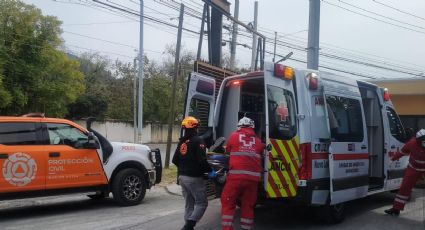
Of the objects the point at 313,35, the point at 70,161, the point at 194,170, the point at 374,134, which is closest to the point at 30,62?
the point at 313,35

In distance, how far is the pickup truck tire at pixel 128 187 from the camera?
9672 mm

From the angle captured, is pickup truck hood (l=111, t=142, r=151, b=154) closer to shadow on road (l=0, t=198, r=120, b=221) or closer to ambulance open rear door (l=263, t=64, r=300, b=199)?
shadow on road (l=0, t=198, r=120, b=221)

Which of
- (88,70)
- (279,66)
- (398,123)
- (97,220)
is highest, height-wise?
(88,70)

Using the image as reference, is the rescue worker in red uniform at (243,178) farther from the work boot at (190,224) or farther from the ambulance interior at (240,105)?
the ambulance interior at (240,105)

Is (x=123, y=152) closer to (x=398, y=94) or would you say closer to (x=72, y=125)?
(x=72, y=125)

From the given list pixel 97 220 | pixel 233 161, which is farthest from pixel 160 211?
pixel 233 161

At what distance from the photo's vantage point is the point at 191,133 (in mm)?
7199

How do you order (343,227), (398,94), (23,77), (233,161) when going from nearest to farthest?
(233,161) < (343,227) < (398,94) < (23,77)

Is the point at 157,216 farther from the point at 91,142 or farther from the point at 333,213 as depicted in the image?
the point at 333,213

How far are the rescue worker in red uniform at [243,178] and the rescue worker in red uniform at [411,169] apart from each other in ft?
11.6

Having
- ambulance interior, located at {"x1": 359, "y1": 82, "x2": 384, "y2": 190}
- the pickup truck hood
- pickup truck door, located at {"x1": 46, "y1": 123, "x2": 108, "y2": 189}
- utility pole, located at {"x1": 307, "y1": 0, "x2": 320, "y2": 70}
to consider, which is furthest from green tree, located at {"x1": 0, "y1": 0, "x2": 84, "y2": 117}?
ambulance interior, located at {"x1": 359, "y1": 82, "x2": 384, "y2": 190}

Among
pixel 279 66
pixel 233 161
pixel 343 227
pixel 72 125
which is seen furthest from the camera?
pixel 72 125

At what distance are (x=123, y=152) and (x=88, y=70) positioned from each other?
143 feet

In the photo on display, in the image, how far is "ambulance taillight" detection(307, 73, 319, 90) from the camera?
24.5ft
